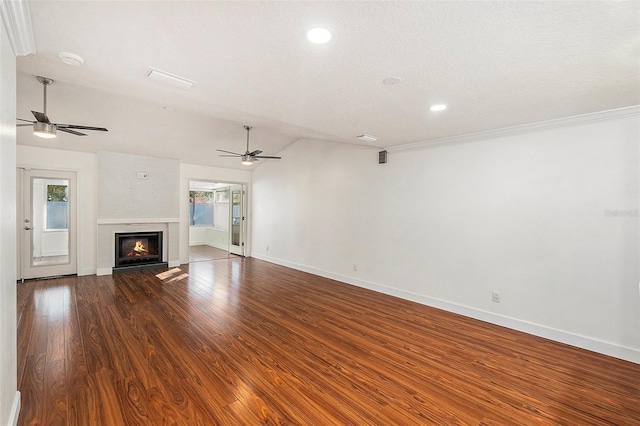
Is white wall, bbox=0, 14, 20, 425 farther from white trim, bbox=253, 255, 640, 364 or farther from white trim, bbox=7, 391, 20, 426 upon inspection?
white trim, bbox=253, 255, 640, 364

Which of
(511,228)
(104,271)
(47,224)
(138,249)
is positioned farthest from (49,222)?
(511,228)

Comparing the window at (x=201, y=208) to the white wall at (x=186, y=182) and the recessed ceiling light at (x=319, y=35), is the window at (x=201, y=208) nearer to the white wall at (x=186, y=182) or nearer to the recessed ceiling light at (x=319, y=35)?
the white wall at (x=186, y=182)

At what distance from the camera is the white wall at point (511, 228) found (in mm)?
2977

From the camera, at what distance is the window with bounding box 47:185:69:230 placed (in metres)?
5.73

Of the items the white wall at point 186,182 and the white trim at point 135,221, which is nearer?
the white trim at point 135,221

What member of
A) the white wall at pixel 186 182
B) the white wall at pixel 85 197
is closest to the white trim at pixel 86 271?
the white wall at pixel 85 197

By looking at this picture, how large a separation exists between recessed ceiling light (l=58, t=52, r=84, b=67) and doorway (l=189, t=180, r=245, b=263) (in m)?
6.04

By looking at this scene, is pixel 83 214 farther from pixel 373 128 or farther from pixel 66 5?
pixel 373 128

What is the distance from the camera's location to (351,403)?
2158mm

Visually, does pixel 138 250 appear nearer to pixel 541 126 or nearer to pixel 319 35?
pixel 319 35

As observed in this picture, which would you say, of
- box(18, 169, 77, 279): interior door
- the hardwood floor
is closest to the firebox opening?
box(18, 169, 77, 279): interior door

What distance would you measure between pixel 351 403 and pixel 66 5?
10.3ft

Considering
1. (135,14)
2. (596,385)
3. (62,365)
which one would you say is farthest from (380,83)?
(62,365)

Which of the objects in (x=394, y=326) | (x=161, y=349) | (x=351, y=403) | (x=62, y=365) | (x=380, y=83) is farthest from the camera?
(x=394, y=326)
